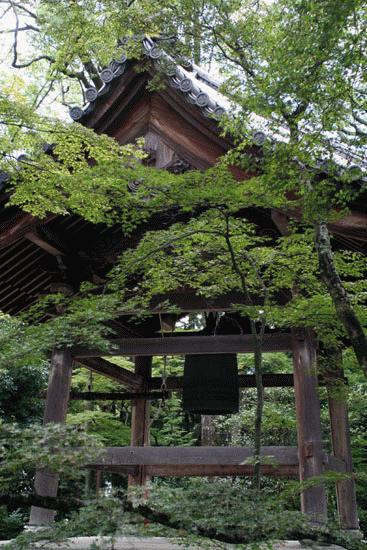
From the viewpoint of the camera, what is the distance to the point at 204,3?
3959 mm

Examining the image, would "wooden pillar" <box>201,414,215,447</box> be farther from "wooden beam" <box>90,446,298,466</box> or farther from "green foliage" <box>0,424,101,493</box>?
"green foliage" <box>0,424,101,493</box>

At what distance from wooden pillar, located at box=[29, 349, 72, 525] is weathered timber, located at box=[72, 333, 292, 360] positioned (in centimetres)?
40

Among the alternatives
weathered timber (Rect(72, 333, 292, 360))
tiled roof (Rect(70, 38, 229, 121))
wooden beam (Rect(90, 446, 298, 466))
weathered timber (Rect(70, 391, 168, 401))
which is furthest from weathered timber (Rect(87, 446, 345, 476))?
tiled roof (Rect(70, 38, 229, 121))

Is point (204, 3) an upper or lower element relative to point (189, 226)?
upper

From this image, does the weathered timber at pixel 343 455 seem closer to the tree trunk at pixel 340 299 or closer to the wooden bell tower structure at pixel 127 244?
the wooden bell tower structure at pixel 127 244

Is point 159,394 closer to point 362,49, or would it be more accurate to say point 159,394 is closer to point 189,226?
point 189,226

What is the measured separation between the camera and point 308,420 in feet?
16.8

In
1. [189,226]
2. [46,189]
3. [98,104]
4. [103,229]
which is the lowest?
[189,226]

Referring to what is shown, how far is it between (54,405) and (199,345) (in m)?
1.71

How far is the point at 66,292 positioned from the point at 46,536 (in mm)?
3421

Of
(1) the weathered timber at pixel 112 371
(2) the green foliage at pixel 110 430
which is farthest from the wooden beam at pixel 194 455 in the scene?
(2) the green foliage at pixel 110 430

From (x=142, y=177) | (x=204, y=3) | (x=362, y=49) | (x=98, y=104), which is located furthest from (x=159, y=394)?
(x=362, y=49)

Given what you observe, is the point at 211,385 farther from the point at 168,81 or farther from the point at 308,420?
the point at 168,81

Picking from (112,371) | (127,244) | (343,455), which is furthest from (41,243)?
(343,455)
